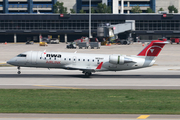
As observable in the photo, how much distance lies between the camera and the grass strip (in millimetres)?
21500

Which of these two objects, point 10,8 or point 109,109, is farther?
point 10,8

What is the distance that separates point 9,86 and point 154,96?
1546 centimetres

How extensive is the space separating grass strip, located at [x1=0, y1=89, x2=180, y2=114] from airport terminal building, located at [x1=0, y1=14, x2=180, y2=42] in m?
117

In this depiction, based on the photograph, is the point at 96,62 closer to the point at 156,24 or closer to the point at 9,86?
Result: the point at 9,86

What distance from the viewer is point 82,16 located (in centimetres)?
14688

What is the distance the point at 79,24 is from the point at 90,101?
125161 millimetres

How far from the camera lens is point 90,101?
2481cm

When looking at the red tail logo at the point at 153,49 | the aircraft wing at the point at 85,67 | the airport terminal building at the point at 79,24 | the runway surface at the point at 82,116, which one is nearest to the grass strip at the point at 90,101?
the runway surface at the point at 82,116

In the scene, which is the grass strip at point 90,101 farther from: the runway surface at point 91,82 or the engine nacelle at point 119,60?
the engine nacelle at point 119,60

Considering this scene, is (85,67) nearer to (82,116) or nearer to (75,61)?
(75,61)

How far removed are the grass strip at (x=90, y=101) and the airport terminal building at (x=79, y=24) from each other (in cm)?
11671

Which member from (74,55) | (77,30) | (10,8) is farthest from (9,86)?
(10,8)

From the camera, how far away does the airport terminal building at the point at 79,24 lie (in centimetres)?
14462

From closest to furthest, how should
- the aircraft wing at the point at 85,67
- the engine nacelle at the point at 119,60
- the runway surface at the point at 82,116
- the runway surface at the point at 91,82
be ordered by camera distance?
1. the runway surface at the point at 82,116
2. the runway surface at the point at 91,82
3. the engine nacelle at the point at 119,60
4. the aircraft wing at the point at 85,67
